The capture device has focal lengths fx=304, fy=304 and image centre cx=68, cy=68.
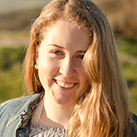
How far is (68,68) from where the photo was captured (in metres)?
1.92

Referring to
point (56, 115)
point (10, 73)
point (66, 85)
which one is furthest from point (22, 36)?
point (66, 85)

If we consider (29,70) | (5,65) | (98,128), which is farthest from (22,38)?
(98,128)

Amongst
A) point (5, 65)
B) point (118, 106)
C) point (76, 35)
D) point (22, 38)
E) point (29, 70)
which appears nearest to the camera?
point (76, 35)

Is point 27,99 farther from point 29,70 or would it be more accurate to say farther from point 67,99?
point 67,99

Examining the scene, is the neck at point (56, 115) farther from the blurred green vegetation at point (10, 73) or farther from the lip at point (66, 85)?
the blurred green vegetation at point (10, 73)

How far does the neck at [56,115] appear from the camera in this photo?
2.13 meters

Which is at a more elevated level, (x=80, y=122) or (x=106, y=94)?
(x=106, y=94)

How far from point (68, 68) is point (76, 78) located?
0.32ft

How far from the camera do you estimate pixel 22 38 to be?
807 cm

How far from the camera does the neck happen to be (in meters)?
2.13

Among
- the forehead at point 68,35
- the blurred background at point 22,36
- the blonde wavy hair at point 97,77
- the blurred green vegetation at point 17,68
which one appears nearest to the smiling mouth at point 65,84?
the blonde wavy hair at point 97,77

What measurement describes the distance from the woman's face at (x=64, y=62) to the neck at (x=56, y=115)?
0.32ft

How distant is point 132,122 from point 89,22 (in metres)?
0.76

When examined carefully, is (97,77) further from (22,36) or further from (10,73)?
(22,36)
